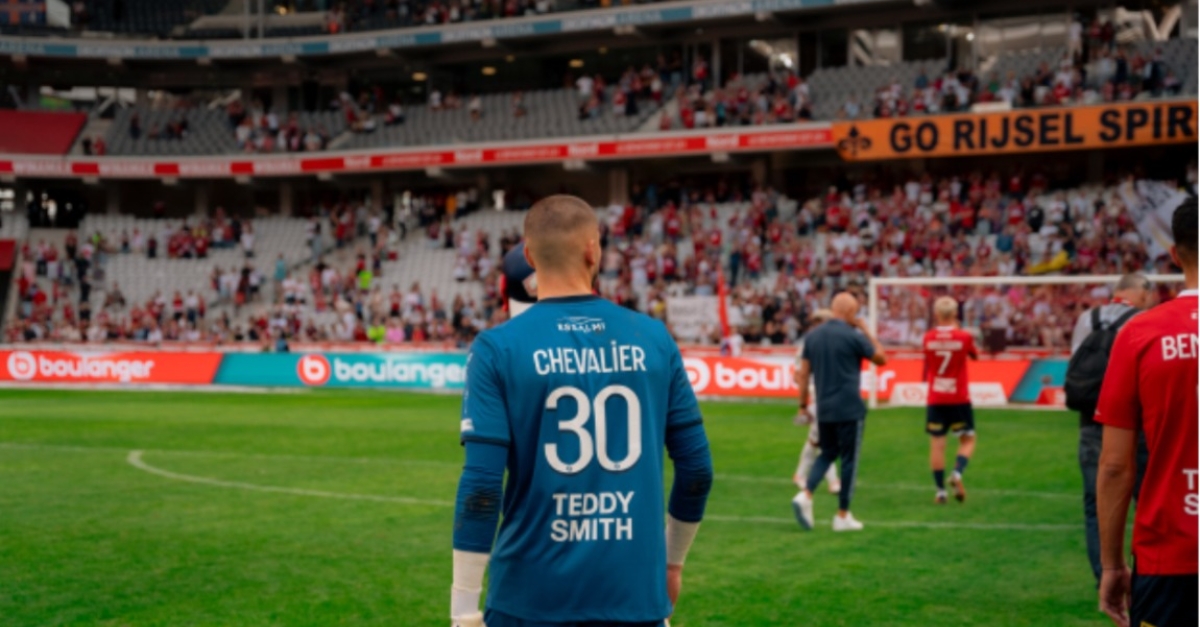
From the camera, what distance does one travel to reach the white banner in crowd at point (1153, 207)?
99.2 feet

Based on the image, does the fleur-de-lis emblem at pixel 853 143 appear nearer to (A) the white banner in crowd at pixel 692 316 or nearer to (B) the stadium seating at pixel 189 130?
(A) the white banner in crowd at pixel 692 316

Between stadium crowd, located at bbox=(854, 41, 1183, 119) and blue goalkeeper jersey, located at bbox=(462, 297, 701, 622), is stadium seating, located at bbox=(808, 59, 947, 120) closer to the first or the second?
stadium crowd, located at bbox=(854, 41, 1183, 119)

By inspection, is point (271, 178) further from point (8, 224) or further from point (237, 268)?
point (8, 224)

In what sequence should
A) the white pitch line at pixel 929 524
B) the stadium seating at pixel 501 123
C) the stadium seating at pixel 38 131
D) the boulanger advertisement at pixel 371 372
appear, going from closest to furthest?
1. the white pitch line at pixel 929 524
2. the boulanger advertisement at pixel 371 372
3. the stadium seating at pixel 501 123
4. the stadium seating at pixel 38 131

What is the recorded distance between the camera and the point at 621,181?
45.2 metres

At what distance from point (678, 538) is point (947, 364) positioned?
1014cm

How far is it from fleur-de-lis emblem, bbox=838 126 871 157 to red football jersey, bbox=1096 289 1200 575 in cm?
3404

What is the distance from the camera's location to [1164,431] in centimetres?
417

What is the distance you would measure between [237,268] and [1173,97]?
30.6 meters

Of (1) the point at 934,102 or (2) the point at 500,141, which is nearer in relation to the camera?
(1) the point at 934,102

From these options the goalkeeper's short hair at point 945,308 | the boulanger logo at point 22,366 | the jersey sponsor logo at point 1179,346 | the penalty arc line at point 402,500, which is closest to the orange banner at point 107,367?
the boulanger logo at point 22,366

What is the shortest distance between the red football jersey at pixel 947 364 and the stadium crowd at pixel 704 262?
11.5 m

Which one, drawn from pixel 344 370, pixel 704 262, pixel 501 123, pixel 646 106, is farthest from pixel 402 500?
pixel 501 123

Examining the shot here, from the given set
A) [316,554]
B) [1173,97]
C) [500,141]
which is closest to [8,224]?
[500,141]
